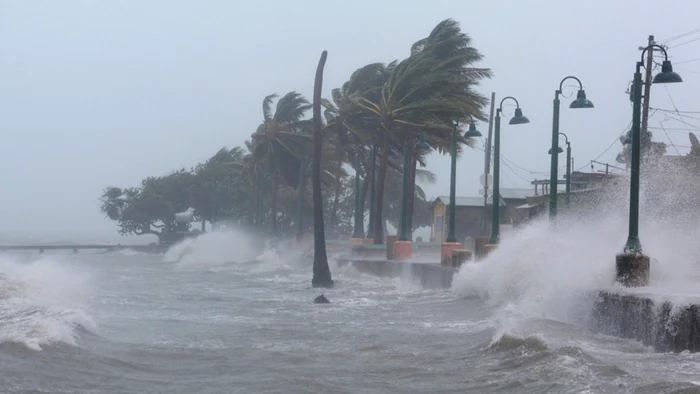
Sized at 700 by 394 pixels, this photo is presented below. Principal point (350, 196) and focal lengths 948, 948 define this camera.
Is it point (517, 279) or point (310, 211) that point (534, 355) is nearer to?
point (517, 279)

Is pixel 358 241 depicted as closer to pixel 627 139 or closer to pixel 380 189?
pixel 380 189

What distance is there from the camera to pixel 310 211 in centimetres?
7581

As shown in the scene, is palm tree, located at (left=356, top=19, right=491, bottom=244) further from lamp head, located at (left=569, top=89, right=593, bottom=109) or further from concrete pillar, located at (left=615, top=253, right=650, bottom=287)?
concrete pillar, located at (left=615, top=253, right=650, bottom=287)

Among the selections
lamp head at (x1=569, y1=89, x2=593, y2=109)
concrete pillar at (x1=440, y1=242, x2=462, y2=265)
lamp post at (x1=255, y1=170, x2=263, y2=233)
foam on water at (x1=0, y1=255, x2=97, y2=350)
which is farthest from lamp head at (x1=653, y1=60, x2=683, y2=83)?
lamp post at (x1=255, y1=170, x2=263, y2=233)

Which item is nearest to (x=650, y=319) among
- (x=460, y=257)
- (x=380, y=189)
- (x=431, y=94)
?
(x=460, y=257)

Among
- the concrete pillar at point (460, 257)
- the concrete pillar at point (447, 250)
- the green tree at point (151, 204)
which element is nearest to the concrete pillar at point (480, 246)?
the concrete pillar at point (460, 257)

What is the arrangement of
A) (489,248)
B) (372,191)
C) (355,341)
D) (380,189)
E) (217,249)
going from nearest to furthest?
(355,341) < (489,248) < (380,189) < (372,191) < (217,249)

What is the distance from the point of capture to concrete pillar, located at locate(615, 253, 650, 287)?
48.6 feet

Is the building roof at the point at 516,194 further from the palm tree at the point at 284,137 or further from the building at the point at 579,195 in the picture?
the palm tree at the point at 284,137

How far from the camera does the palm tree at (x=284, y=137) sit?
5678 cm

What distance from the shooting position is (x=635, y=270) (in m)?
14.9

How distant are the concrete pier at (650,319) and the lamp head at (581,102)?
546 centimetres

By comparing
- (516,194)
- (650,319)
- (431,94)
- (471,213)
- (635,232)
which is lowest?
(650,319)

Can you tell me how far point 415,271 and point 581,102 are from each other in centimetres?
1155
